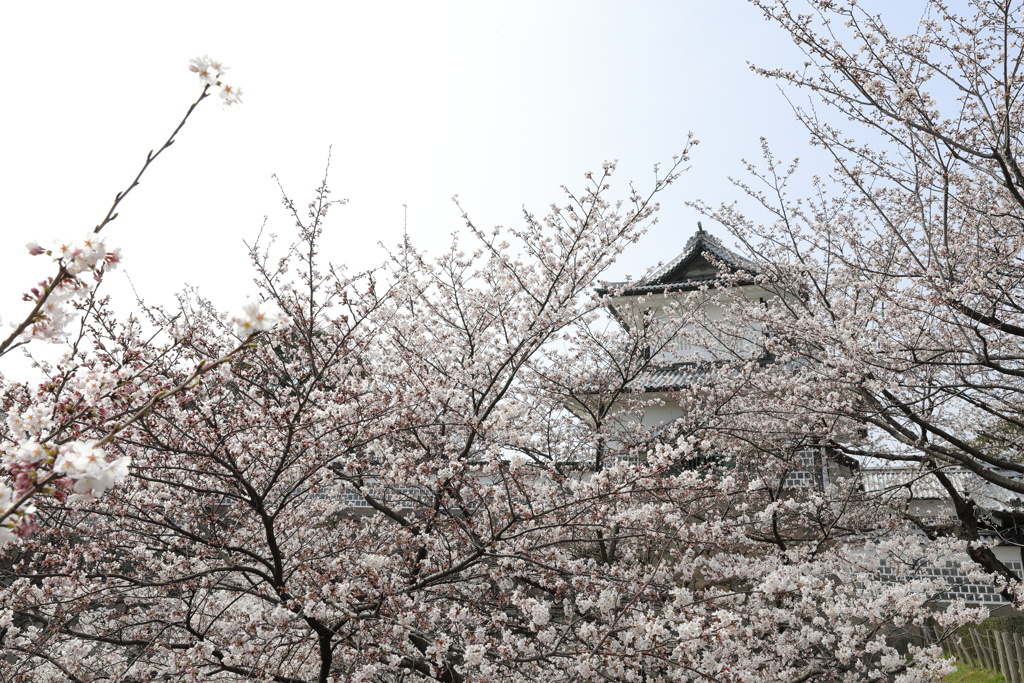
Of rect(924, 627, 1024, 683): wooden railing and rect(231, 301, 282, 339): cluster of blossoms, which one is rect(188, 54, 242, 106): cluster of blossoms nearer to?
rect(231, 301, 282, 339): cluster of blossoms

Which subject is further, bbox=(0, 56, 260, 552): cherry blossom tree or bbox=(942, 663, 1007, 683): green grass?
bbox=(942, 663, 1007, 683): green grass

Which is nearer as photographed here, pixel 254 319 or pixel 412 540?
pixel 254 319

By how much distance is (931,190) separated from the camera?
6020 millimetres

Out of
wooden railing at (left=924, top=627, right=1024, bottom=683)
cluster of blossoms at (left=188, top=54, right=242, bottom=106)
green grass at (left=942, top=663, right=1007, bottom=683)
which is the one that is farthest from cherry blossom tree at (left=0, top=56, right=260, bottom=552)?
green grass at (left=942, top=663, right=1007, bottom=683)

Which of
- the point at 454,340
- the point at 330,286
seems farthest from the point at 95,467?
the point at 454,340

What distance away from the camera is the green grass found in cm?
936

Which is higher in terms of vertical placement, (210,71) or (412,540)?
(210,71)

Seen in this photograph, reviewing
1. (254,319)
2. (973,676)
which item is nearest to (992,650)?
(973,676)

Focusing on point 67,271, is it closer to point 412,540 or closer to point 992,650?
point 412,540

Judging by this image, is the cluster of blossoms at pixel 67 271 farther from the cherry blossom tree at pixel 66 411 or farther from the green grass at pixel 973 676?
the green grass at pixel 973 676

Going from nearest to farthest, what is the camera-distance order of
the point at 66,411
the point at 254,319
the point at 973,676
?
the point at 254,319, the point at 66,411, the point at 973,676

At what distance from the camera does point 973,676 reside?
31.5ft

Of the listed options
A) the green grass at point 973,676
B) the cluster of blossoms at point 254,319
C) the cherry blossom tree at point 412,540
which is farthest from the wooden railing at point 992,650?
the cluster of blossoms at point 254,319

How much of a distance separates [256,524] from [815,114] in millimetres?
6998
